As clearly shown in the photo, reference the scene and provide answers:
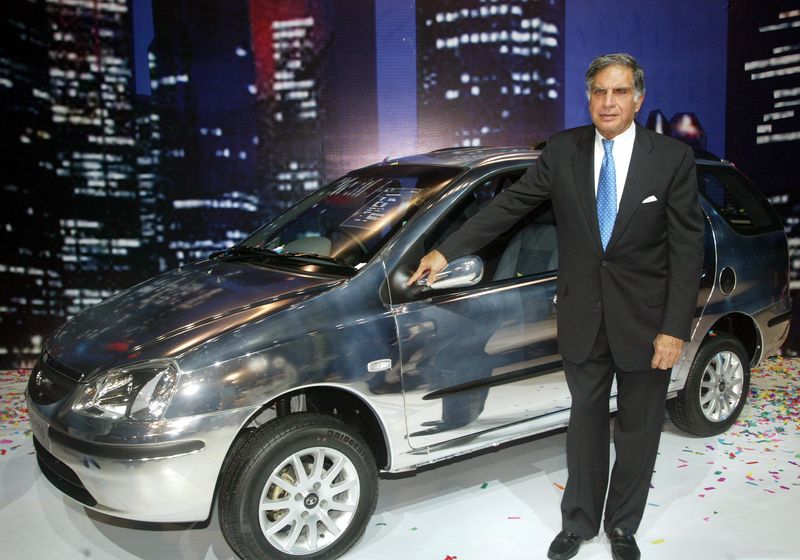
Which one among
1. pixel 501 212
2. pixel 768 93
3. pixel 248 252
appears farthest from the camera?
pixel 768 93

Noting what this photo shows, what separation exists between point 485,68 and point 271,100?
1588 mm

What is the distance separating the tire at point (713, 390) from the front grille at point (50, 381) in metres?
2.91

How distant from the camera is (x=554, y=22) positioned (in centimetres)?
555

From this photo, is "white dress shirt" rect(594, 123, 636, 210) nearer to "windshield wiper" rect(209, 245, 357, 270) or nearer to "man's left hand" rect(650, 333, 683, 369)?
"man's left hand" rect(650, 333, 683, 369)

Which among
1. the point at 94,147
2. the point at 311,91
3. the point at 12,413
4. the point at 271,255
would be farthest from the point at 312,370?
the point at 94,147

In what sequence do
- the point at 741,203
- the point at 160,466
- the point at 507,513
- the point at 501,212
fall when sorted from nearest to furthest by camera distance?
the point at 160,466 < the point at 501,212 < the point at 507,513 < the point at 741,203

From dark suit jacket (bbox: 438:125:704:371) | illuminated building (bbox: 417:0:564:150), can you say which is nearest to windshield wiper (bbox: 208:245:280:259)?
dark suit jacket (bbox: 438:125:704:371)

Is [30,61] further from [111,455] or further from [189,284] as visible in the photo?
[111,455]

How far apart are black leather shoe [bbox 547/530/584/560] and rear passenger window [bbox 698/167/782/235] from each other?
1.95 meters

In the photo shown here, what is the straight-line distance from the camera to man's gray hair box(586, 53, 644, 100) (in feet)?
8.09

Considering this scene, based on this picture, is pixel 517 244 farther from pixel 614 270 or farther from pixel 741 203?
pixel 741 203

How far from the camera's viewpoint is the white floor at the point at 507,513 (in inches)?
117

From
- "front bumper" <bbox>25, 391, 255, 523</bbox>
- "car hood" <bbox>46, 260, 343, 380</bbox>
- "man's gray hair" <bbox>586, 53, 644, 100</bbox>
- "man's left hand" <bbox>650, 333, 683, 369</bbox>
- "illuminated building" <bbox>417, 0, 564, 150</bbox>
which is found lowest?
"front bumper" <bbox>25, 391, 255, 523</bbox>

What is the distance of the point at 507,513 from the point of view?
10.7 feet
